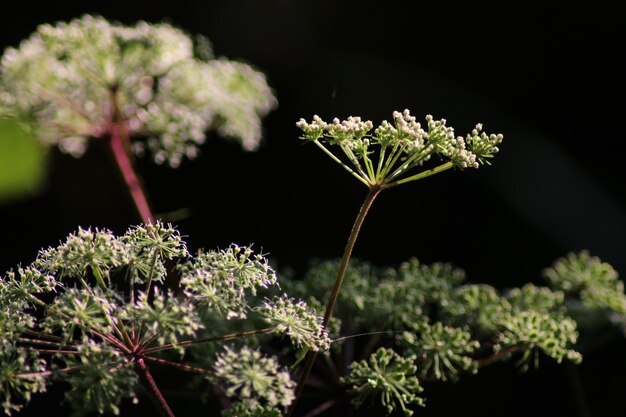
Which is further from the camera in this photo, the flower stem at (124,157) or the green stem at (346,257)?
the flower stem at (124,157)

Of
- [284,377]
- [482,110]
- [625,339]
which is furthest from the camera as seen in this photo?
[482,110]

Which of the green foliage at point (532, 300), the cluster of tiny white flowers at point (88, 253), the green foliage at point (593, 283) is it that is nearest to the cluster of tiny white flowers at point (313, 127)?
the cluster of tiny white flowers at point (88, 253)

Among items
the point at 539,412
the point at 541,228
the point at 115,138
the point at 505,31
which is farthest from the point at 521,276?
the point at 115,138

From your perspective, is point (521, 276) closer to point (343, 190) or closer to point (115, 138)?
point (343, 190)

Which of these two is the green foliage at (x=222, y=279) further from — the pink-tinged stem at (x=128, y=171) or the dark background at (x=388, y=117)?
the dark background at (x=388, y=117)

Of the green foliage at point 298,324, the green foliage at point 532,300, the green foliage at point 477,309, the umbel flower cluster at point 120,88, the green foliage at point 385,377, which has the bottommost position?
the green foliage at point 385,377

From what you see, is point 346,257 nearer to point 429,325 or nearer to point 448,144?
point 448,144
